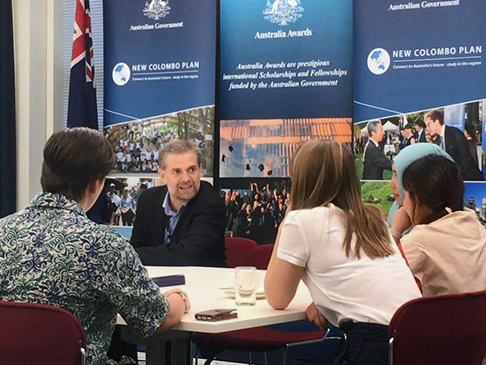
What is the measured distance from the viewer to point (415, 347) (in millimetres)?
2172

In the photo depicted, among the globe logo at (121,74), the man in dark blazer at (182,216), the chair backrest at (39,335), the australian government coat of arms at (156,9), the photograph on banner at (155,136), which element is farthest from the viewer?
the globe logo at (121,74)

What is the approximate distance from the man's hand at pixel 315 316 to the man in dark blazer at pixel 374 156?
2.11m

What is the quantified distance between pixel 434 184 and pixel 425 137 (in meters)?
1.60

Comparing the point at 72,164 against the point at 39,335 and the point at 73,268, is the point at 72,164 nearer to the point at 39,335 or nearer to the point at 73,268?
the point at 73,268

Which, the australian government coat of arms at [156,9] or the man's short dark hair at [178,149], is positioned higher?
the australian government coat of arms at [156,9]

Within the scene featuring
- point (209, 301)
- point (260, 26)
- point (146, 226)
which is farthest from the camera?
point (260, 26)

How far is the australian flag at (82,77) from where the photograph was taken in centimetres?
508

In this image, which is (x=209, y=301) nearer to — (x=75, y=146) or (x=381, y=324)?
(x=381, y=324)

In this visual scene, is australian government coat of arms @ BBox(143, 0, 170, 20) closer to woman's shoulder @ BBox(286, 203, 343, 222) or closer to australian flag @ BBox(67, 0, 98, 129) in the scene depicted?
australian flag @ BBox(67, 0, 98, 129)

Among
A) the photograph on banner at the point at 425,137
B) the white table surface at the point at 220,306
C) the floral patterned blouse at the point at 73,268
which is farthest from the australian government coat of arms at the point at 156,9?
the floral patterned blouse at the point at 73,268

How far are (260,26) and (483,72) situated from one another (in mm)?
1529

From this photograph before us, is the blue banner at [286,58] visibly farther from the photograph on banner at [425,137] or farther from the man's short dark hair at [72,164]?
the man's short dark hair at [72,164]

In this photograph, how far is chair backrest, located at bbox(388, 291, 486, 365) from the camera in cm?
212

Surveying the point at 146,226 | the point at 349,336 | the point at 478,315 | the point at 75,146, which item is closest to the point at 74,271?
the point at 75,146
